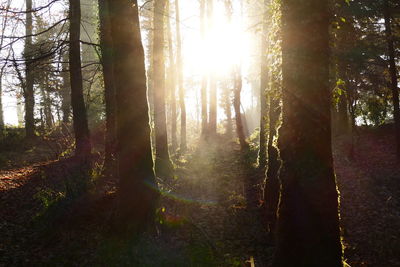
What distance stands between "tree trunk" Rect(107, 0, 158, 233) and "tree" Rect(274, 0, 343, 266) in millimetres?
3125

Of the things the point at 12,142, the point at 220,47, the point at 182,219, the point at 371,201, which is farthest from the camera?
the point at 220,47

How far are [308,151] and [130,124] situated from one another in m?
3.85

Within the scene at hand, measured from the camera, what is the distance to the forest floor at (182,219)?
644cm

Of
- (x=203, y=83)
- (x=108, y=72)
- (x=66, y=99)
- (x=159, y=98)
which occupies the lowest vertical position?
(x=159, y=98)

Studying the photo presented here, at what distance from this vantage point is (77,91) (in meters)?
12.9

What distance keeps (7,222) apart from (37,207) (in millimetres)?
1008

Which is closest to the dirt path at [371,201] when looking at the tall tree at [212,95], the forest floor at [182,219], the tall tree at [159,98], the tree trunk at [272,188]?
the forest floor at [182,219]

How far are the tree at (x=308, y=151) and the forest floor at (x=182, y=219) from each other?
→ 1.51 meters

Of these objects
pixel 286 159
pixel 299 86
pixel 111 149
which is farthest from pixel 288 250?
pixel 111 149

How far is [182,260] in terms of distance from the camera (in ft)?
21.2

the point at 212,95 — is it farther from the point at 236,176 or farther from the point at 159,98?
the point at 236,176

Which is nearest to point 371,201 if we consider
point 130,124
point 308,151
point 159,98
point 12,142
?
point 308,151

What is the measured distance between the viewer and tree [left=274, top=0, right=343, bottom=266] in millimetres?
4672

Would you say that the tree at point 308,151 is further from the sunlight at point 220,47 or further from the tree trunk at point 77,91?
the sunlight at point 220,47
